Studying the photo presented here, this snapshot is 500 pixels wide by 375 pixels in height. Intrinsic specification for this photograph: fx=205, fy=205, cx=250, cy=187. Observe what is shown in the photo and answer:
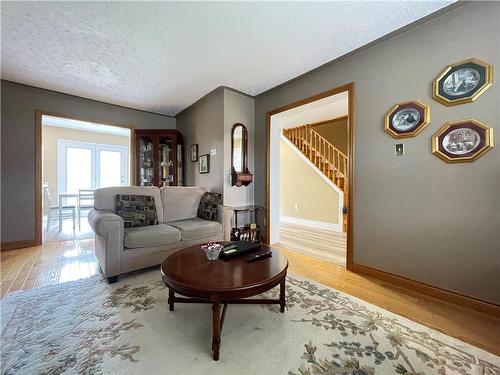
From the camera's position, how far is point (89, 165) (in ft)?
20.0

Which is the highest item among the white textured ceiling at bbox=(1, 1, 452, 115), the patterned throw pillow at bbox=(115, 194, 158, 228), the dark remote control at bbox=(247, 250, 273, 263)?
the white textured ceiling at bbox=(1, 1, 452, 115)

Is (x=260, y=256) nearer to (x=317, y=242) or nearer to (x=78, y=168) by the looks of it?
(x=317, y=242)

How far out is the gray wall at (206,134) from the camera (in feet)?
11.0

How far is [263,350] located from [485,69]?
2.61 metres

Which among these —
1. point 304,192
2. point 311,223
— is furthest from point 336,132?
point 311,223

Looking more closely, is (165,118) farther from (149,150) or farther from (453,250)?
(453,250)

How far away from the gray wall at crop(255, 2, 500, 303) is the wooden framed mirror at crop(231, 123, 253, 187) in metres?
1.52

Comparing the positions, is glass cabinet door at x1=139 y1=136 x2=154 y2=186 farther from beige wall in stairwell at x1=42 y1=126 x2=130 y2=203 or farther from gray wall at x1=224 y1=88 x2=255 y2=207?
beige wall in stairwell at x1=42 y1=126 x2=130 y2=203

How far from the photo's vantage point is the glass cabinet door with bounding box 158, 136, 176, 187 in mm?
4246

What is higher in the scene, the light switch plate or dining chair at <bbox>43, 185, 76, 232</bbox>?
the light switch plate

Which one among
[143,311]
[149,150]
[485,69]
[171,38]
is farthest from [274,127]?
[143,311]

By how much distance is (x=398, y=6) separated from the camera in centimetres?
171

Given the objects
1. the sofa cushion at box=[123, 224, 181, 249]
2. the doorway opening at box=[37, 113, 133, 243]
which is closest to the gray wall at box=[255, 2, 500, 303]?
the sofa cushion at box=[123, 224, 181, 249]

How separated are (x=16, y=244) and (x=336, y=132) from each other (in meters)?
6.97
